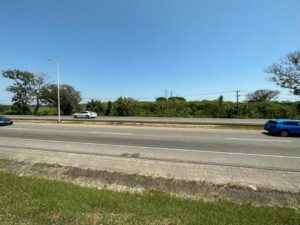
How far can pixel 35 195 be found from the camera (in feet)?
17.1

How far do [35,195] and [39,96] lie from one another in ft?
189

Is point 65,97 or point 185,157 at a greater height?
point 65,97

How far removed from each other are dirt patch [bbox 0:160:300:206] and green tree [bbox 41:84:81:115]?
46.3 meters

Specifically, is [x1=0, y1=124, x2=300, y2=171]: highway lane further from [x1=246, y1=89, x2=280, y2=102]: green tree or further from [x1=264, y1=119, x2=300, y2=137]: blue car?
[x1=246, y1=89, x2=280, y2=102]: green tree

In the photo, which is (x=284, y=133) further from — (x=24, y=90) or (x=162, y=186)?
(x=24, y=90)

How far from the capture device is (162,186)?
22.0 ft

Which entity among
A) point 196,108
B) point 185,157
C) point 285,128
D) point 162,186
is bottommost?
point 162,186

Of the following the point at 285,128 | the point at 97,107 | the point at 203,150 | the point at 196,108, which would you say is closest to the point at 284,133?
the point at 285,128

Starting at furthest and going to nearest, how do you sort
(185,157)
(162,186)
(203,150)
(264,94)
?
1. (264,94)
2. (203,150)
3. (185,157)
4. (162,186)

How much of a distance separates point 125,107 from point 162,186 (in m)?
43.0

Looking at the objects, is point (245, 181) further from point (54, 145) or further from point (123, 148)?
point (54, 145)

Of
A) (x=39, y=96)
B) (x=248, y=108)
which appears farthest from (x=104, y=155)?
(x=39, y=96)

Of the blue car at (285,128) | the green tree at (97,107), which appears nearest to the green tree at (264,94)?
the green tree at (97,107)

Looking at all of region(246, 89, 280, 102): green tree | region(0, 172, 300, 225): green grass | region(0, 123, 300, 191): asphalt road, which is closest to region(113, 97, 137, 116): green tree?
region(0, 123, 300, 191): asphalt road
